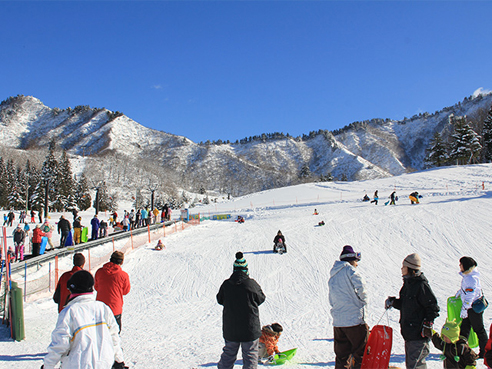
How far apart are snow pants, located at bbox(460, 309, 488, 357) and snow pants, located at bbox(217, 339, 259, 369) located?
3132mm

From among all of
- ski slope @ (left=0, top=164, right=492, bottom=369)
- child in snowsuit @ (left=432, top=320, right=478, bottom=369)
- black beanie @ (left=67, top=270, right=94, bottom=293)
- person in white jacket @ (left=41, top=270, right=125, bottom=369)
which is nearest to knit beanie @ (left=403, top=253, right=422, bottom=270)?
child in snowsuit @ (left=432, top=320, right=478, bottom=369)

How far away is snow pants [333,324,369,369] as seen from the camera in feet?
12.8

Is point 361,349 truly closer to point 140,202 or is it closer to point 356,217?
point 356,217

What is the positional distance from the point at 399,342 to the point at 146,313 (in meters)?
6.06

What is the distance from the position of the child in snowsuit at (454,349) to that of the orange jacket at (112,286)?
4356 mm

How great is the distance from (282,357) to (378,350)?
72.9 inches

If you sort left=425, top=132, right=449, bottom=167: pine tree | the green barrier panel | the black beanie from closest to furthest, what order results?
the black beanie, the green barrier panel, left=425, top=132, right=449, bottom=167: pine tree

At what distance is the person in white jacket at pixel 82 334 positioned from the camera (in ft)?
8.81

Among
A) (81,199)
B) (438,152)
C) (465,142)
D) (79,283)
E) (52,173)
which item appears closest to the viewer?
(79,283)

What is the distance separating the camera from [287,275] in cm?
1230

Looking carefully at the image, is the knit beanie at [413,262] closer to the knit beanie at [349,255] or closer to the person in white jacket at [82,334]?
the knit beanie at [349,255]

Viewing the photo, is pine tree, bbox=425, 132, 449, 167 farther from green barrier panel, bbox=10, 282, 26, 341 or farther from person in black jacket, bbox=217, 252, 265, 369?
green barrier panel, bbox=10, 282, 26, 341

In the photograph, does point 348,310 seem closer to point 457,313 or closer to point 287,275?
point 457,313

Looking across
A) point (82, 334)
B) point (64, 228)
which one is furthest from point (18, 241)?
point (82, 334)
